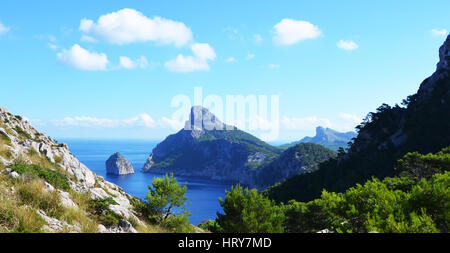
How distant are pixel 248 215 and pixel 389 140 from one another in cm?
8909

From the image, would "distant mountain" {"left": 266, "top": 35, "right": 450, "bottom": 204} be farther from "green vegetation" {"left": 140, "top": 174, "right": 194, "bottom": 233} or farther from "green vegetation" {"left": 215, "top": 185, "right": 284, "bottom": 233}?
"green vegetation" {"left": 140, "top": 174, "right": 194, "bottom": 233}

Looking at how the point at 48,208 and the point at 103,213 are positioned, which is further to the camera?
the point at 103,213

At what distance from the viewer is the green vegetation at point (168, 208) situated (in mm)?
20906

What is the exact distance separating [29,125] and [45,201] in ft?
142

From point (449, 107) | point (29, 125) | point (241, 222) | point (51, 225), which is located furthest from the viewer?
point (449, 107)

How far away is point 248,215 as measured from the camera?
26.1 m

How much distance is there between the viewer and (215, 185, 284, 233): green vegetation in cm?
2562

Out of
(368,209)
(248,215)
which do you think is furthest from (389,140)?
(248,215)

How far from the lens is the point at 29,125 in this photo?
4481cm

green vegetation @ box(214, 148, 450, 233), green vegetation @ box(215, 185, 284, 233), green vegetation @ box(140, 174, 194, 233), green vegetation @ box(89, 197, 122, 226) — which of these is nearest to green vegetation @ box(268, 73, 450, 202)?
green vegetation @ box(214, 148, 450, 233)

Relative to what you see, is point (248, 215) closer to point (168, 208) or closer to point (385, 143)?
point (168, 208)

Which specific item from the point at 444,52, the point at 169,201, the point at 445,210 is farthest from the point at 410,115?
the point at 169,201
